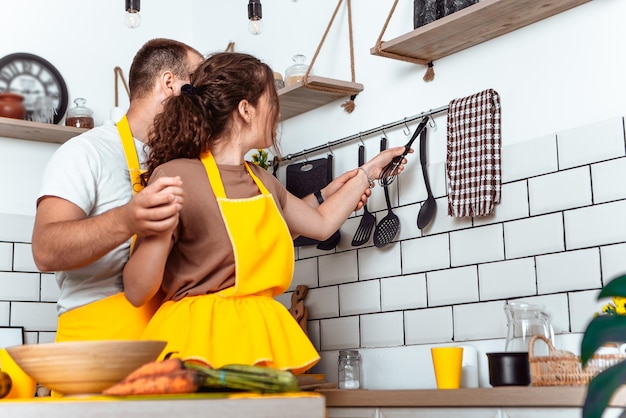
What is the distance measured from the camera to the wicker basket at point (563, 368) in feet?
6.27

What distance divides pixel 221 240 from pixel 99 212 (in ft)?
1.20

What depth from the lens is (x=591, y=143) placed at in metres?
2.23

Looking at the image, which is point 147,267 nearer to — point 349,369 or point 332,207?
point 332,207

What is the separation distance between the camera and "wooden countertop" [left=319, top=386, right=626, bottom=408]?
1855 millimetres

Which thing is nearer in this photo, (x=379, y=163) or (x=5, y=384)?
(x=5, y=384)

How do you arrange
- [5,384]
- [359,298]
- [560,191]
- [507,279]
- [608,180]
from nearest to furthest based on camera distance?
[5,384] → [608,180] → [560,191] → [507,279] → [359,298]

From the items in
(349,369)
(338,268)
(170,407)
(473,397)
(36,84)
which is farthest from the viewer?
(36,84)

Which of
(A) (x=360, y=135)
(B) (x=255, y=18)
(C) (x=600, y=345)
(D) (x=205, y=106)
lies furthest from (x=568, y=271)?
(C) (x=600, y=345)

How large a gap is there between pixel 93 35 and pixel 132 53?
170mm

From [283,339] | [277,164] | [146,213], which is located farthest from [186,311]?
[277,164]

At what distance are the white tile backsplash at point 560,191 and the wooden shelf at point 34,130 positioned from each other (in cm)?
168

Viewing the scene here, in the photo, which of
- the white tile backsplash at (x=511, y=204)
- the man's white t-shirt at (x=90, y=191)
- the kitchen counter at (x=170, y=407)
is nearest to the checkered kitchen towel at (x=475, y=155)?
the white tile backsplash at (x=511, y=204)

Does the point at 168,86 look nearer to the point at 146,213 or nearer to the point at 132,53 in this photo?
the point at 146,213

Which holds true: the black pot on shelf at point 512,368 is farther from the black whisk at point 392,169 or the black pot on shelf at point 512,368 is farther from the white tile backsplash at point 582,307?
the black whisk at point 392,169
